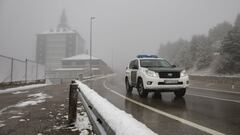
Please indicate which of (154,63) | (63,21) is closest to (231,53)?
(154,63)

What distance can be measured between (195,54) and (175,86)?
45854 mm

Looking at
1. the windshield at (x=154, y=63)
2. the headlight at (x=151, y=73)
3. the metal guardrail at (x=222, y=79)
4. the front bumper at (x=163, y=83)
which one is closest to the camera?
the front bumper at (x=163, y=83)

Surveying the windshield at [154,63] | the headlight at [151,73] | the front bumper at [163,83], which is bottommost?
the front bumper at [163,83]

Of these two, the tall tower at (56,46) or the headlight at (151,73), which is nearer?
the headlight at (151,73)

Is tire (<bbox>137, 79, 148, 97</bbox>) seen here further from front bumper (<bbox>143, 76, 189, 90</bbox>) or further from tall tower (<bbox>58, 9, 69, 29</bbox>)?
tall tower (<bbox>58, 9, 69, 29</bbox>)

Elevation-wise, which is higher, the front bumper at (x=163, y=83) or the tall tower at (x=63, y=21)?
the tall tower at (x=63, y=21)

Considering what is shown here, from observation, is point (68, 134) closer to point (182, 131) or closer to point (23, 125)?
point (23, 125)

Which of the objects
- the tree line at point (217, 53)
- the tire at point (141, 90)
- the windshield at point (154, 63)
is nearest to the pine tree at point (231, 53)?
the tree line at point (217, 53)

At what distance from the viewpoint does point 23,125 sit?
21.6 ft

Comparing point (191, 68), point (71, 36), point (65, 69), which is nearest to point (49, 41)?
point (71, 36)

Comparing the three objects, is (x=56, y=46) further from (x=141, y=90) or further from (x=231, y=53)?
(x=141, y=90)

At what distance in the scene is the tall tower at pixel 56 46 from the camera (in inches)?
5753

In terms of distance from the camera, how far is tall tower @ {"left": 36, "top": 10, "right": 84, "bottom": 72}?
146 m

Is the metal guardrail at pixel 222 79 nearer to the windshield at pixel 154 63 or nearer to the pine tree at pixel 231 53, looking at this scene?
the pine tree at pixel 231 53
